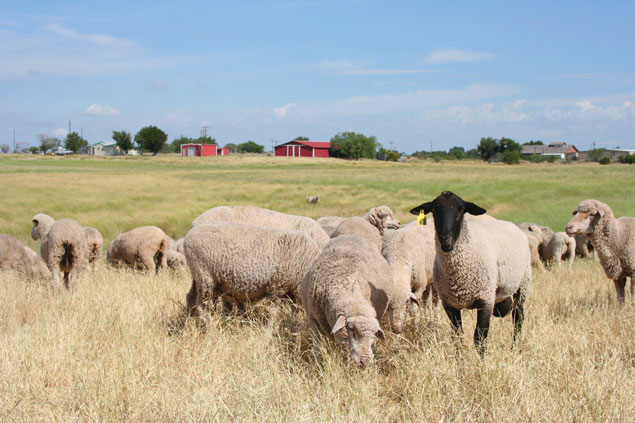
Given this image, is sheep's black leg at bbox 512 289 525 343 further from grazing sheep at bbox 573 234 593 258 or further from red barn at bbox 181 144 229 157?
red barn at bbox 181 144 229 157

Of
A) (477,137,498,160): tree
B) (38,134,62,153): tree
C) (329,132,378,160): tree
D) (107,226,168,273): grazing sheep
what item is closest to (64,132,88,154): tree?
(38,134,62,153): tree

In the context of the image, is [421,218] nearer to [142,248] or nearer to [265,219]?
[265,219]

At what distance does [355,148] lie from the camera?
116m

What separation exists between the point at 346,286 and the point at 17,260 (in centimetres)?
1012

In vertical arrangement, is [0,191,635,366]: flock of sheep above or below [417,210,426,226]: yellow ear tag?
below

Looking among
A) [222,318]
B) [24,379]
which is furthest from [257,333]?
[24,379]

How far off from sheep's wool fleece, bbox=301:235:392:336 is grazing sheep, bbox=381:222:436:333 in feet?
1.99

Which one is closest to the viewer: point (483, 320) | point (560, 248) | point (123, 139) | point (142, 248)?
point (483, 320)

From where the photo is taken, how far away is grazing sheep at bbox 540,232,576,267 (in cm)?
1598

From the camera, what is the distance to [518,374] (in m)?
5.43

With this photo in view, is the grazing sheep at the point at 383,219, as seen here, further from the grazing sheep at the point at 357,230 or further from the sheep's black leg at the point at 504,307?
the sheep's black leg at the point at 504,307

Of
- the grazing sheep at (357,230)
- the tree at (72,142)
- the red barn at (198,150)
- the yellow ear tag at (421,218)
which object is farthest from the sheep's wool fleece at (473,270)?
the tree at (72,142)

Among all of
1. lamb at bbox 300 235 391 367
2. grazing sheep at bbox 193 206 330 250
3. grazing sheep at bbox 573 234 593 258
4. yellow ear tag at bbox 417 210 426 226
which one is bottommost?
grazing sheep at bbox 573 234 593 258

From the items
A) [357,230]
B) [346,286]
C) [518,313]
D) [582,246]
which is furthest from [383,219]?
[582,246]
